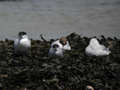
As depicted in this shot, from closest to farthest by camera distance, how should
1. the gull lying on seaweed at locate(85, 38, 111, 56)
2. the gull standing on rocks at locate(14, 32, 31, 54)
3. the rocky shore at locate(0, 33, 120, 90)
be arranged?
the rocky shore at locate(0, 33, 120, 90), the gull lying on seaweed at locate(85, 38, 111, 56), the gull standing on rocks at locate(14, 32, 31, 54)

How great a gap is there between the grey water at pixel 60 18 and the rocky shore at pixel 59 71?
7.63ft

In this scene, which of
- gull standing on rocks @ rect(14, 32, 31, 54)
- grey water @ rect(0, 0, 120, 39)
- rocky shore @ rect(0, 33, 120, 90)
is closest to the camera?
rocky shore @ rect(0, 33, 120, 90)

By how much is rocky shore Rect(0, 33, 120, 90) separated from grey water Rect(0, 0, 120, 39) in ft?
7.63

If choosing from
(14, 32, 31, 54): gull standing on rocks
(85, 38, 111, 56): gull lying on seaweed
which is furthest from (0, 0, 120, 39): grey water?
(85, 38, 111, 56): gull lying on seaweed

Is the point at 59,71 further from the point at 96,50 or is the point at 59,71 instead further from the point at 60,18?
the point at 60,18

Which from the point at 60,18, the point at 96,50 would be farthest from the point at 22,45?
the point at 60,18

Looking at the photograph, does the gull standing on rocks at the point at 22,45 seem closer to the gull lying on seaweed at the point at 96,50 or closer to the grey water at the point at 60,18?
the gull lying on seaweed at the point at 96,50

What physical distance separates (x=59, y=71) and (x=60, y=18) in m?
5.50

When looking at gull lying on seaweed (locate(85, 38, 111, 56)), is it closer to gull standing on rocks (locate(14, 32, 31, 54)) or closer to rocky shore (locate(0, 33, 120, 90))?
rocky shore (locate(0, 33, 120, 90))

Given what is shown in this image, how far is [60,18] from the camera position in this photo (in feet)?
41.9

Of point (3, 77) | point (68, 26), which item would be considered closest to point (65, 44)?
point (3, 77)

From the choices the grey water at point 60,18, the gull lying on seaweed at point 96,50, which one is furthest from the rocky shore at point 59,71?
the grey water at point 60,18

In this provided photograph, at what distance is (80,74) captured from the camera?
7512mm

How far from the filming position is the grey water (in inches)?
450
